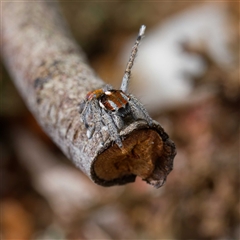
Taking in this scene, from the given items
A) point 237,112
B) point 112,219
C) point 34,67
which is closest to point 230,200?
point 237,112

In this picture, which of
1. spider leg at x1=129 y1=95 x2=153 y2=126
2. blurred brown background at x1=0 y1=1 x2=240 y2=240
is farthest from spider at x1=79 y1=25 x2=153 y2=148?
blurred brown background at x1=0 y1=1 x2=240 y2=240

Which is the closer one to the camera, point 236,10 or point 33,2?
point 33,2

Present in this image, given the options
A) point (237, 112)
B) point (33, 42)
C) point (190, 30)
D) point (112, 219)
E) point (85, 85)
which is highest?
point (190, 30)

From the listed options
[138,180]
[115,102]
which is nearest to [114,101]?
[115,102]

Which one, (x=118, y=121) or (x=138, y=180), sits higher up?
(x=138, y=180)

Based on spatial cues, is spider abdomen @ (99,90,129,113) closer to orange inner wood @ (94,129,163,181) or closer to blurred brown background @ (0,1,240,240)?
orange inner wood @ (94,129,163,181)

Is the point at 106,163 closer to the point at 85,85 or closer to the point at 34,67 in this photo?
the point at 85,85

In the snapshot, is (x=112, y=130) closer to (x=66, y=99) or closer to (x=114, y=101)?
(x=114, y=101)

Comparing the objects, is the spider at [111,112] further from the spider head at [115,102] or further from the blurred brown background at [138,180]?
the blurred brown background at [138,180]
